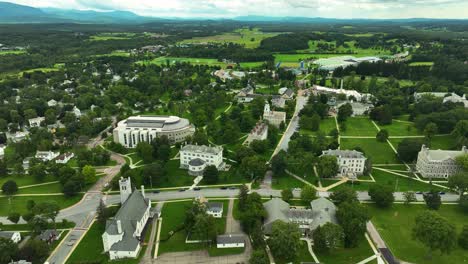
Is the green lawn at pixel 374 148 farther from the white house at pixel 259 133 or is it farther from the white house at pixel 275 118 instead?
the white house at pixel 259 133

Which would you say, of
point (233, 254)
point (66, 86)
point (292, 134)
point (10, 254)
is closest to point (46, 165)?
point (10, 254)

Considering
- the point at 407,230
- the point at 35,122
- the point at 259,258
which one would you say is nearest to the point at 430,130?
the point at 407,230

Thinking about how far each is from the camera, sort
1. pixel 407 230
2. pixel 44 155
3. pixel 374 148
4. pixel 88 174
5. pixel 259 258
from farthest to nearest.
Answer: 1. pixel 374 148
2. pixel 44 155
3. pixel 88 174
4. pixel 407 230
5. pixel 259 258

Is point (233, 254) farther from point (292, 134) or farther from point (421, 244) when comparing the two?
point (292, 134)

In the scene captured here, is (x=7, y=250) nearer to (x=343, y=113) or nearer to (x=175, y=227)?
(x=175, y=227)

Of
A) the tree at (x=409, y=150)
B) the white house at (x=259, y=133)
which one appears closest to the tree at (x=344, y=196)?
the tree at (x=409, y=150)

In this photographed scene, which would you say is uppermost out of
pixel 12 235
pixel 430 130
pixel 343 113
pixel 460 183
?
pixel 430 130
